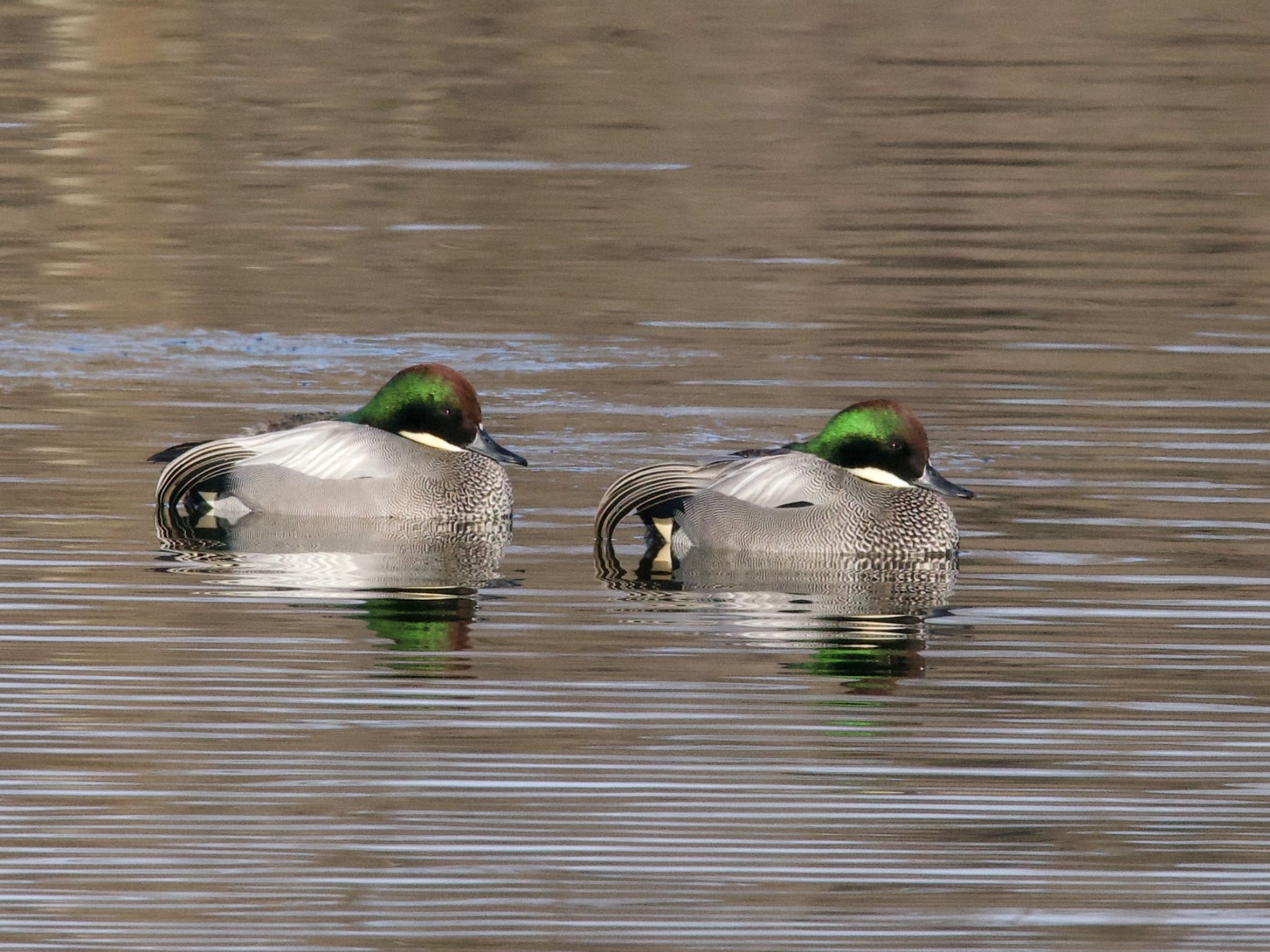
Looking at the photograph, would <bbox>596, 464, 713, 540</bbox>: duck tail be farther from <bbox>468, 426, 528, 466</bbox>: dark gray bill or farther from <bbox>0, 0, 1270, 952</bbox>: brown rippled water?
<bbox>468, 426, 528, 466</bbox>: dark gray bill

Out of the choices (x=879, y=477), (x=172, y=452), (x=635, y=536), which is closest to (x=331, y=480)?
(x=172, y=452)

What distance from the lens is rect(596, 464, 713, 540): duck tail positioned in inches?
440

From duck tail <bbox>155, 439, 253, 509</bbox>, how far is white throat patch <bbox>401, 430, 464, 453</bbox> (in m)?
0.76

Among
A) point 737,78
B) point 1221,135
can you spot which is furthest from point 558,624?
point 737,78

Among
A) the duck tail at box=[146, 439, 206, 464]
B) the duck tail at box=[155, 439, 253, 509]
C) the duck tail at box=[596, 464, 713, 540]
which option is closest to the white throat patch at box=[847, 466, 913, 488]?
the duck tail at box=[596, 464, 713, 540]

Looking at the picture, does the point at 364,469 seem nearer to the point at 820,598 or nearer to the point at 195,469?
the point at 195,469

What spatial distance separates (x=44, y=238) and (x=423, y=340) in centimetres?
435

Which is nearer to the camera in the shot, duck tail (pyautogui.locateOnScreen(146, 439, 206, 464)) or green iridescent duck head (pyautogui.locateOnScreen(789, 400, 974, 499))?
green iridescent duck head (pyautogui.locateOnScreen(789, 400, 974, 499))

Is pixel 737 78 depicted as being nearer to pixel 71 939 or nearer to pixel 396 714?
pixel 396 714

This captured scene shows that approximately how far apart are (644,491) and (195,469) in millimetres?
1931

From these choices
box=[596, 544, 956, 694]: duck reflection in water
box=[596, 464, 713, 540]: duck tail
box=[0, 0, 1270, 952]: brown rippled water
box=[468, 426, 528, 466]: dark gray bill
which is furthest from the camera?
box=[468, 426, 528, 466]: dark gray bill

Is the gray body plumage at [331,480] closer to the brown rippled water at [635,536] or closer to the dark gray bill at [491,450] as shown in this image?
the dark gray bill at [491,450]

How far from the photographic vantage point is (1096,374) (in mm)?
14742

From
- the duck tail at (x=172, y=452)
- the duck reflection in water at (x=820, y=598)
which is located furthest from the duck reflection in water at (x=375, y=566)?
the duck reflection in water at (x=820, y=598)
